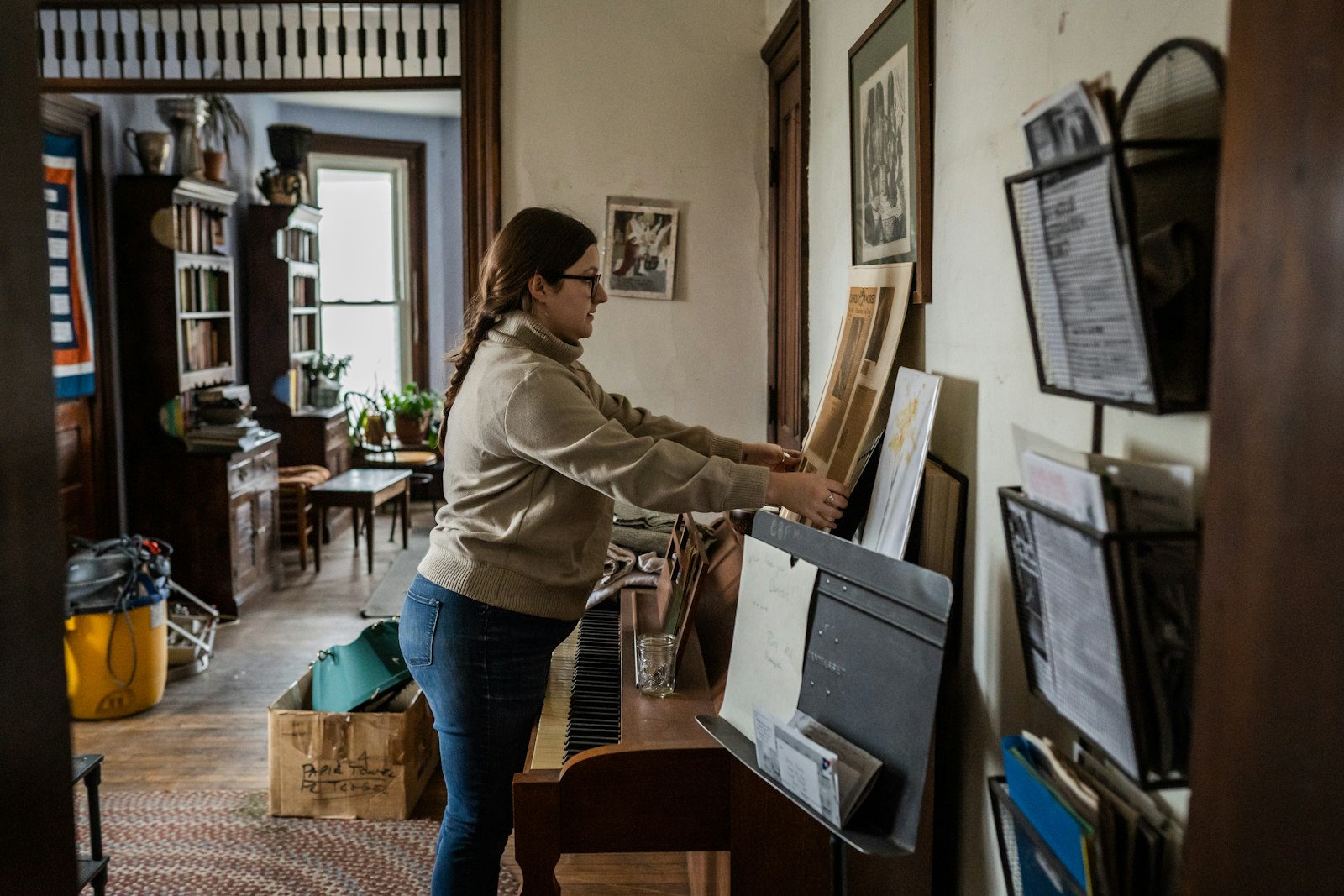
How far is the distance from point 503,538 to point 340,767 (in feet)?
5.86

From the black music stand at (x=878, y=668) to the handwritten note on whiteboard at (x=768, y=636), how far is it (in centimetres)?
3

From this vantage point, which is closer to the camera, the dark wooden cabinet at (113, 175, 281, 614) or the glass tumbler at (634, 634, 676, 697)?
the glass tumbler at (634, 634, 676, 697)

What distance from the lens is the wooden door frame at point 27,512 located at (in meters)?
0.53

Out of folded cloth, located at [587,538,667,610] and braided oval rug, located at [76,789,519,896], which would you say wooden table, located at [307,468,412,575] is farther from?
folded cloth, located at [587,538,667,610]

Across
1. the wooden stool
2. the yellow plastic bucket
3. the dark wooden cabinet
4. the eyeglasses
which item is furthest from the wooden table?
the eyeglasses

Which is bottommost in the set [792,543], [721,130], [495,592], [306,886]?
[306,886]

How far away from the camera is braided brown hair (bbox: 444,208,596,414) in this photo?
2.11 m

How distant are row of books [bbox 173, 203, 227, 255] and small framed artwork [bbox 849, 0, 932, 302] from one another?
4.55m

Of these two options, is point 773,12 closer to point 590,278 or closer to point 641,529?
point 641,529

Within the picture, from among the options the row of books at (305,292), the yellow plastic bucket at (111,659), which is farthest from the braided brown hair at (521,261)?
the row of books at (305,292)

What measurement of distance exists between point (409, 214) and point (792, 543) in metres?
7.79

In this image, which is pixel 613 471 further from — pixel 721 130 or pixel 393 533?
pixel 393 533

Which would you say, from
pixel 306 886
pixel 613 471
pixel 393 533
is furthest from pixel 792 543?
pixel 393 533

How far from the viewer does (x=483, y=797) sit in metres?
2.13
